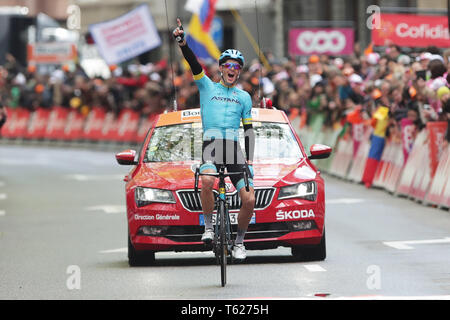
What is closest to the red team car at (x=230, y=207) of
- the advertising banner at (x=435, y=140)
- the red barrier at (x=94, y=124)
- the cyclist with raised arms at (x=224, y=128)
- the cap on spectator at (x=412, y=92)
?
the cyclist with raised arms at (x=224, y=128)

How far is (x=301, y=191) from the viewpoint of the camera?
517 inches

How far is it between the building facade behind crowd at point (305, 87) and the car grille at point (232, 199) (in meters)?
1.33

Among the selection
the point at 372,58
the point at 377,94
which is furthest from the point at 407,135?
the point at 372,58

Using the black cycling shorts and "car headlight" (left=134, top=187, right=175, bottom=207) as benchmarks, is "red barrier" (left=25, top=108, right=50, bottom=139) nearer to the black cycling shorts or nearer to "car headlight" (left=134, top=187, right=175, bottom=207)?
"car headlight" (left=134, top=187, right=175, bottom=207)

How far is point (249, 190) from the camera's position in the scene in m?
12.0

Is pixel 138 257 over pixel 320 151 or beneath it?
beneath

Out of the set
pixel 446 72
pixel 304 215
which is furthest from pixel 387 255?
pixel 446 72

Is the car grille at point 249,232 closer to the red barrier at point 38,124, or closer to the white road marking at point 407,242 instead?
the white road marking at point 407,242

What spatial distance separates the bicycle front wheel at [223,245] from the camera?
11422 millimetres

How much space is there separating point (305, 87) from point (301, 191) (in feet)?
53.4

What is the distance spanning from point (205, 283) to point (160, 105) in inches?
1094

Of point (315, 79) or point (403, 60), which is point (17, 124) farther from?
point (403, 60)

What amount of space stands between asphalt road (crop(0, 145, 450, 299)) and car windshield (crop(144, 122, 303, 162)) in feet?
3.47
